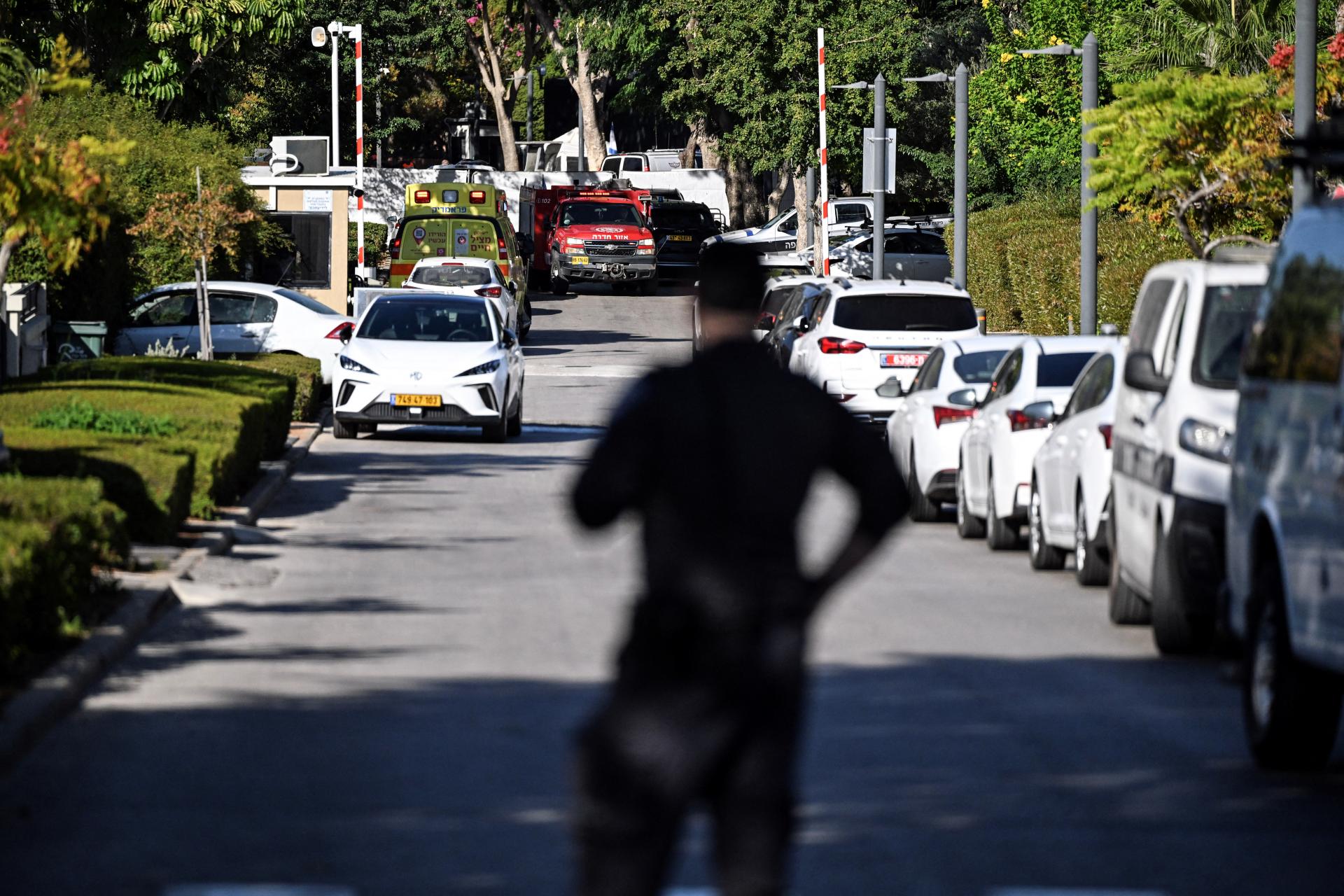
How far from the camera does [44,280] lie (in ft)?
78.9

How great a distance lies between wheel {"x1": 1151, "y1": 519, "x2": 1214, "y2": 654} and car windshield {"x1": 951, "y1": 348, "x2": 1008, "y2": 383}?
7322 mm

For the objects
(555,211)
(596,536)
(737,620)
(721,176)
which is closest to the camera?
(737,620)

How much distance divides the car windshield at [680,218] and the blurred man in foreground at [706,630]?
53.8 meters

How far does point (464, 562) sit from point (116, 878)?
7.81 metres

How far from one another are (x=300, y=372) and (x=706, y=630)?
68.3ft

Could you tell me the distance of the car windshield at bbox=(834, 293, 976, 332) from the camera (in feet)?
76.1

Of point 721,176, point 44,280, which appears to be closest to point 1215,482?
point 44,280

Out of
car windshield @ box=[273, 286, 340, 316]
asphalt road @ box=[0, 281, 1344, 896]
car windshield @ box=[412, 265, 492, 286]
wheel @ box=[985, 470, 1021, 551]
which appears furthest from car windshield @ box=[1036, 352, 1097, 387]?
car windshield @ box=[412, 265, 492, 286]

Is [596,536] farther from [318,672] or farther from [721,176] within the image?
[721,176]

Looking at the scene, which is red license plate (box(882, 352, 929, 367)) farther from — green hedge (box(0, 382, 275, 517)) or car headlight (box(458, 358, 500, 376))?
green hedge (box(0, 382, 275, 517))

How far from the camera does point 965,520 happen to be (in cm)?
1642

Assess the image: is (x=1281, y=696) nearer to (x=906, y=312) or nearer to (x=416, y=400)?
(x=906, y=312)

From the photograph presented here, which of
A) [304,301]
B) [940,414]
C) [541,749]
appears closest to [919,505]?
[940,414]

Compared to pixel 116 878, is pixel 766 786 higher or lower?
higher
